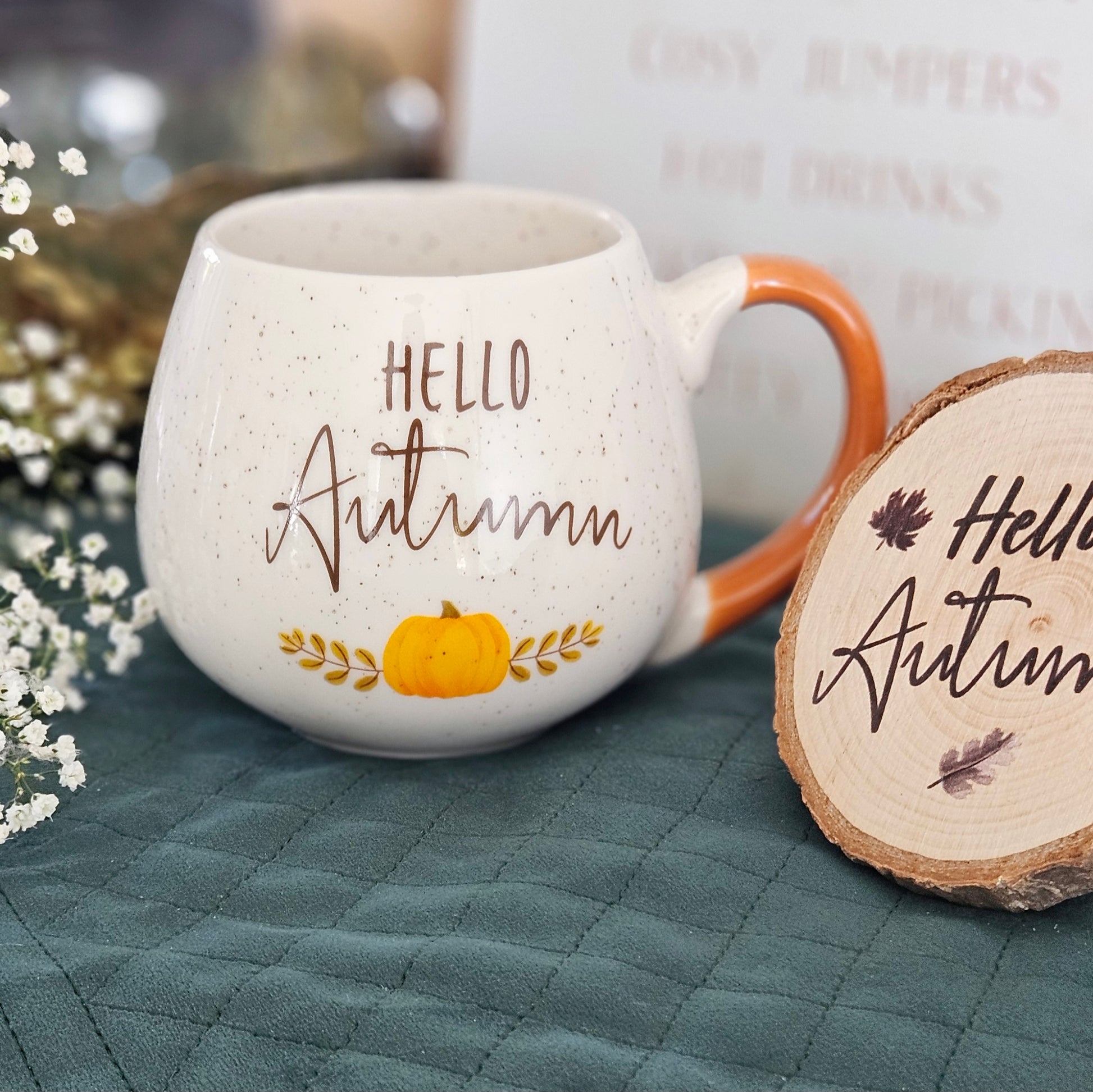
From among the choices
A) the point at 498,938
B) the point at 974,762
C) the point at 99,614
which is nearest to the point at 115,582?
the point at 99,614

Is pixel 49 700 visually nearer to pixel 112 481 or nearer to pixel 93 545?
pixel 93 545

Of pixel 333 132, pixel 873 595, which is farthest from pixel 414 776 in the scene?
pixel 333 132

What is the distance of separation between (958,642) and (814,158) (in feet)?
1.01

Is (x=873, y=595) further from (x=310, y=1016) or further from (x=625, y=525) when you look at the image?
(x=310, y=1016)

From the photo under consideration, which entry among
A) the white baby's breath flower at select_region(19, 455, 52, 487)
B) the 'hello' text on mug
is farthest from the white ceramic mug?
the white baby's breath flower at select_region(19, 455, 52, 487)

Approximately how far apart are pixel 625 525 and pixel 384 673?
0.10 m

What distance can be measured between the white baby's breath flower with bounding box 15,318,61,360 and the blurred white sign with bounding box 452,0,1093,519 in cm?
25

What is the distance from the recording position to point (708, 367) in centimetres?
55

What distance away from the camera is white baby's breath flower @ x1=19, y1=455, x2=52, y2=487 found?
62 centimetres

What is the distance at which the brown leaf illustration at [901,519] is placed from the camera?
485 millimetres

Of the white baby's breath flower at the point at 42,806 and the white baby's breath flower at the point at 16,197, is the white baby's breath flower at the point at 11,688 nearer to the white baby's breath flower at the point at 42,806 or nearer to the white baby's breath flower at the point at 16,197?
the white baby's breath flower at the point at 42,806

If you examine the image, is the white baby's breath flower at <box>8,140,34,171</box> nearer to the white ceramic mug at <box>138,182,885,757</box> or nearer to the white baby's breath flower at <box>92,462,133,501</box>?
the white ceramic mug at <box>138,182,885,757</box>

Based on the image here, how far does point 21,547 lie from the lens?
67cm

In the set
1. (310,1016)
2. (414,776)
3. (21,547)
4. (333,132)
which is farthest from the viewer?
(333,132)
